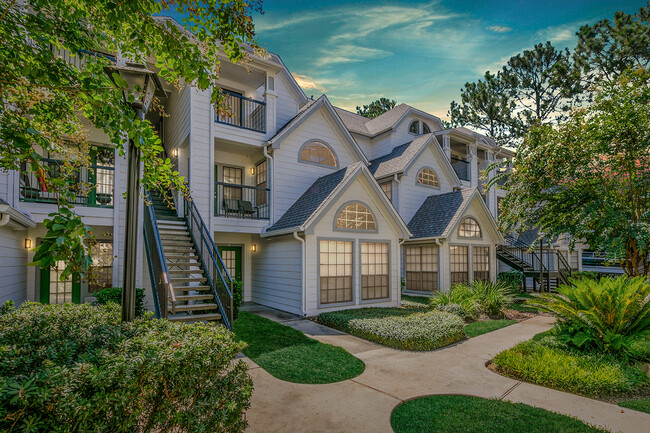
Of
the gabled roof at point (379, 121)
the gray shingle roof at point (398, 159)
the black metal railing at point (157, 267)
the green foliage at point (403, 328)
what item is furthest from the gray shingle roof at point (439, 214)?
the black metal railing at point (157, 267)

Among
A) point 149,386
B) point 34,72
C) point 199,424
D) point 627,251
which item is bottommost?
point 199,424

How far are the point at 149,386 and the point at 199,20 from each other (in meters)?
3.71

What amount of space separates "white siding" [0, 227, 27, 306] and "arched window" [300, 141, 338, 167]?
29.5 ft

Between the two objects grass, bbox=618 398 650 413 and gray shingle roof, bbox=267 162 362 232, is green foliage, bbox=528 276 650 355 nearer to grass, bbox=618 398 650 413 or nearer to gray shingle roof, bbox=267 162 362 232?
grass, bbox=618 398 650 413

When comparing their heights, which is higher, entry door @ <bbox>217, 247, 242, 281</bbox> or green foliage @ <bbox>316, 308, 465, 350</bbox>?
entry door @ <bbox>217, 247, 242, 281</bbox>

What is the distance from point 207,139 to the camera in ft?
38.4

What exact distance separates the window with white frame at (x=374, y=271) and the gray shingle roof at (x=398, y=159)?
17.9 ft

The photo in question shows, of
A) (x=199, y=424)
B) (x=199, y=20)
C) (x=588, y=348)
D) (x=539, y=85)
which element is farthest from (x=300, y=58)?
(x=539, y=85)

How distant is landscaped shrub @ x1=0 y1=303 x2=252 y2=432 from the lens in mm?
2162

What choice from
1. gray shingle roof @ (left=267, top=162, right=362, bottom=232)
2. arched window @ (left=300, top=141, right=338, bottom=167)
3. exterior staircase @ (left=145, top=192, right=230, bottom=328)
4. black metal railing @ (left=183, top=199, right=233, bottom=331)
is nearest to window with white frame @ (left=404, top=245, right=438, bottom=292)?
arched window @ (left=300, top=141, right=338, bottom=167)

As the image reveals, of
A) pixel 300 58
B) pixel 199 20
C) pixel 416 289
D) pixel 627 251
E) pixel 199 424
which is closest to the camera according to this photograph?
pixel 199 424

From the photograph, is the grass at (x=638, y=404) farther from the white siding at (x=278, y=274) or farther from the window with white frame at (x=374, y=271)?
the white siding at (x=278, y=274)

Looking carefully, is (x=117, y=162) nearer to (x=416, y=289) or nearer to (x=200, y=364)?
(x=200, y=364)

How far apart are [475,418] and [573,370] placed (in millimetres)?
2596
